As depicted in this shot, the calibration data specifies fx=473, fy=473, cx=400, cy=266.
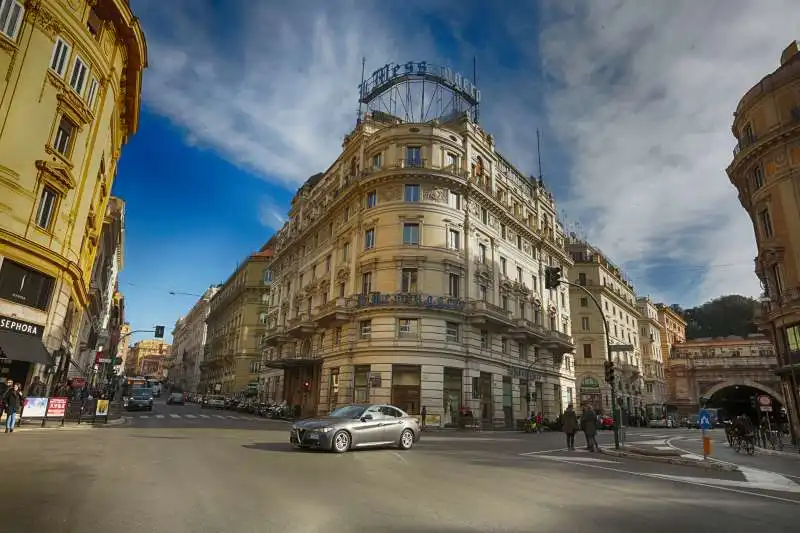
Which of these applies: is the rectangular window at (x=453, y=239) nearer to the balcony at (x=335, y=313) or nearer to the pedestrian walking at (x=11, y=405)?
the balcony at (x=335, y=313)

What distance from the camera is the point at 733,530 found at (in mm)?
6281

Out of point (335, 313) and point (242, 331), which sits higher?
point (242, 331)

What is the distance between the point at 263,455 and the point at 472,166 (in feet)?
104

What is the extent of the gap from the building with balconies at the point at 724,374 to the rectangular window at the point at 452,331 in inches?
2280

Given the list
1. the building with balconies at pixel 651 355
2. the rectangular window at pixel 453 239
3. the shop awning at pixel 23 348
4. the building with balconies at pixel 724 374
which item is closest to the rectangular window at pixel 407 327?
the rectangular window at pixel 453 239

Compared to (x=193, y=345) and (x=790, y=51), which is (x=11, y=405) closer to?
(x=790, y=51)

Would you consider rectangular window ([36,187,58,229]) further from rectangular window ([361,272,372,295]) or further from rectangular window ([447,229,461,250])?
rectangular window ([447,229,461,250])

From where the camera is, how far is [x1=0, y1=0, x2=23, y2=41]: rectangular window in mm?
18969

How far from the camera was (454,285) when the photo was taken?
115ft

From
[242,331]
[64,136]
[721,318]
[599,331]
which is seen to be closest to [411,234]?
[64,136]

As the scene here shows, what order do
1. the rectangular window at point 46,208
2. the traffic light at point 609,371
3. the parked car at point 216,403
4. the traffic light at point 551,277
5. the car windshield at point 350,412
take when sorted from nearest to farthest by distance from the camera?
the car windshield at point 350,412 < the traffic light at point 551,277 < the traffic light at point 609,371 < the rectangular window at point 46,208 < the parked car at point 216,403

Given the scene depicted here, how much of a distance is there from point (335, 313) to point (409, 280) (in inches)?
234

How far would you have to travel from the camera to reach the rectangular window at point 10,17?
1897 cm

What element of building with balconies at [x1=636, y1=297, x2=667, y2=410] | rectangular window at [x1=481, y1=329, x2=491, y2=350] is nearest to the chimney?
rectangular window at [x1=481, y1=329, x2=491, y2=350]
